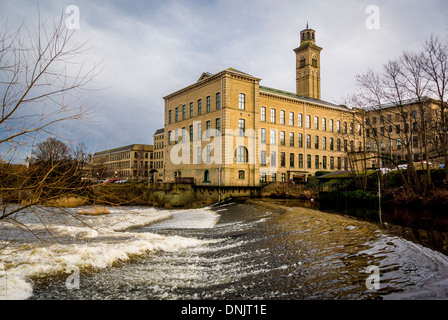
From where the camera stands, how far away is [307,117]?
4309cm

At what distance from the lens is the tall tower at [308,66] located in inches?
2061

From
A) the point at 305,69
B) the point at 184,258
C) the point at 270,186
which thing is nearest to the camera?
the point at 184,258

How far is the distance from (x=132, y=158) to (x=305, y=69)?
165ft

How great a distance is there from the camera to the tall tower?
172 ft

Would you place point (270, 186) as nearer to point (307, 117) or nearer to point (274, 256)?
point (307, 117)

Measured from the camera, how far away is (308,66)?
2060 inches

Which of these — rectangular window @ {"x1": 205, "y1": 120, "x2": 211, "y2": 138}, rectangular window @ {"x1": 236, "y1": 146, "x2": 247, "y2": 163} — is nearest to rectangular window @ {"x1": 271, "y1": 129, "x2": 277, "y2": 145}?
rectangular window @ {"x1": 236, "y1": 146, "x2": 247, "y2": 163}

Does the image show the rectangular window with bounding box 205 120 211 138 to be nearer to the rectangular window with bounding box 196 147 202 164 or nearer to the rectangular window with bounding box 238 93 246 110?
the rectangular window with bounding box 196 147 202 164

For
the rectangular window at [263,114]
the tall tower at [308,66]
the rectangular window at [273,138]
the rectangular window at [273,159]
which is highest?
the tall tower at [308,66]

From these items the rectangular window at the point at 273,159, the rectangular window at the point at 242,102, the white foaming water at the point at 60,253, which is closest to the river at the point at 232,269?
the white foaming water at the point at 60,253

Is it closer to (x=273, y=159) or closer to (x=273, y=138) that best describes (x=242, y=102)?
(x=273, y=138)

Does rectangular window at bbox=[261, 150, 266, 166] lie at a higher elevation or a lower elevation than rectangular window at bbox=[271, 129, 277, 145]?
lower

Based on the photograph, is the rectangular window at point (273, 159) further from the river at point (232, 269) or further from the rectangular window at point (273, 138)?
the river at point (232, 269)
